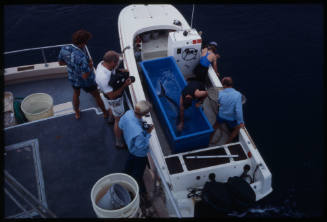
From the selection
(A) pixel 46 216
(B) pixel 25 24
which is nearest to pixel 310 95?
(A) pixel 46 216

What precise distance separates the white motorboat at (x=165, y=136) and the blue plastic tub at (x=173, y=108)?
0.63 ft

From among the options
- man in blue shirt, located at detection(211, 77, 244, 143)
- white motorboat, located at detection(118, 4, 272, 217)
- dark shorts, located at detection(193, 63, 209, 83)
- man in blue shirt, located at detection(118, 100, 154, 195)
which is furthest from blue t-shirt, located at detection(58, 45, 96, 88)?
dark shorts, located at detection(193, 63, 209, 83)

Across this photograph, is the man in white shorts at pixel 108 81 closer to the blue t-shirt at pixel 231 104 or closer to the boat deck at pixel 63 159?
the boat deck at pixel 63 159

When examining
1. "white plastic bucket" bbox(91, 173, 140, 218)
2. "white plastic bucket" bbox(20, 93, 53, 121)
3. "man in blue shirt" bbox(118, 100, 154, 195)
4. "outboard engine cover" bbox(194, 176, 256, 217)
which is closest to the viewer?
"white plastic bucket" bbox(91, 173, 140, 218)

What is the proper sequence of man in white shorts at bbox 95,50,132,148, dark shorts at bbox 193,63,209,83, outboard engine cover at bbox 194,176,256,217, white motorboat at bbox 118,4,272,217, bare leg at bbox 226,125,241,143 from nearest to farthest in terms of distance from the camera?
man in white shorts at bbox 95,50,132,148
outboard engine cover at bbox 194,176,256,217
white motorboat at bbox 118,4,272,217
bare leg at bbox 226,125,241,143
dark shorts at bbox 193,63,209,83

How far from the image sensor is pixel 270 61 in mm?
9227

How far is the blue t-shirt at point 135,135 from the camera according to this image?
3.43 meters

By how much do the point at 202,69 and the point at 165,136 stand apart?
6.30 ft

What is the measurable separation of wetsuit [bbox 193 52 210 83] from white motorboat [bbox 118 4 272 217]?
143mm

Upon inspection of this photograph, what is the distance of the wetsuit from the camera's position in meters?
6.05

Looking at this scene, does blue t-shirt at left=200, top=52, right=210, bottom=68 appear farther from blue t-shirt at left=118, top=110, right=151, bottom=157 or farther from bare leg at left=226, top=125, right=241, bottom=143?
blue t-shirt at left=118, top=110, right=151, bottom=157

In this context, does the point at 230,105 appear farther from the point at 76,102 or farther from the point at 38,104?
the point at 38,104

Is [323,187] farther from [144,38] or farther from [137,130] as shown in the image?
[144,38]

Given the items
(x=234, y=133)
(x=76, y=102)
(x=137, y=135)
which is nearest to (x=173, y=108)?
(x=234, y=133)
